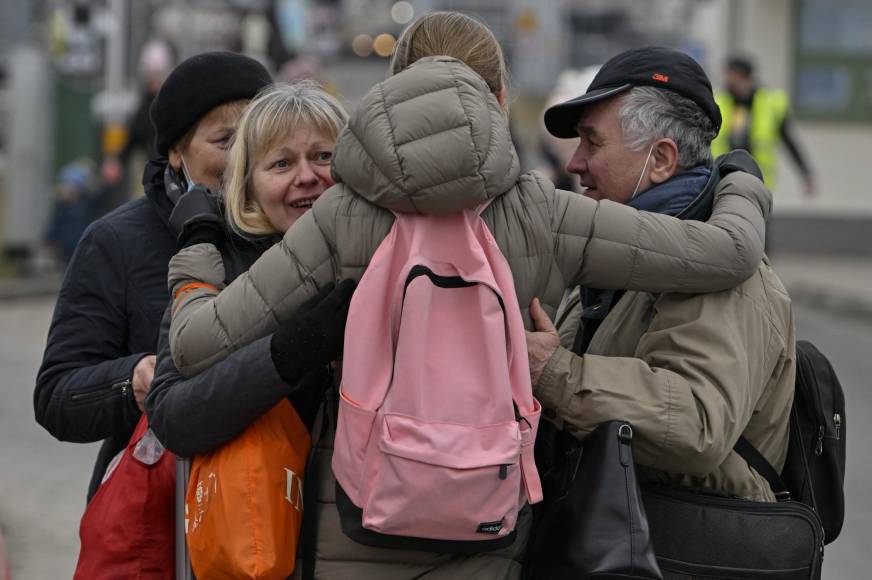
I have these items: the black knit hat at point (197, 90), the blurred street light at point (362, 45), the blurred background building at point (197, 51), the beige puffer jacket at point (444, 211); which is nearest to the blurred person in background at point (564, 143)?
the black knit hat at point (197, 90)

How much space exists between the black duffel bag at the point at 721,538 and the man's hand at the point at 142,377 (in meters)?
1.05

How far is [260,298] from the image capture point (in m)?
2.50

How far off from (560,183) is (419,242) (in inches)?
246

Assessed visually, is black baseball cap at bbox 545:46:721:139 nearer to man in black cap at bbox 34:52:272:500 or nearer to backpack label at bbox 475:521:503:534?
man in black cap at bbox 34:52:272:500

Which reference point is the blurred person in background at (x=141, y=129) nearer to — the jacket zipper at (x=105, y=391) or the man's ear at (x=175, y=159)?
the man's ear at (x=175, y=159)

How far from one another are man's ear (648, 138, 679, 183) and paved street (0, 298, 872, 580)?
10.3 feet

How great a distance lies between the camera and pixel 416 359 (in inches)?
91.8

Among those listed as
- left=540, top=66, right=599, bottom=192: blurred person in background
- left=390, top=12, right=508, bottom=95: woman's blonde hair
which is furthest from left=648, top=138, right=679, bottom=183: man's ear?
left=540, top=66, right=599, bottom=192: blurred person in background

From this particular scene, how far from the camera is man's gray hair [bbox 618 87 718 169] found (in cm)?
283

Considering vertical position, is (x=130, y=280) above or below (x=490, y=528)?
above

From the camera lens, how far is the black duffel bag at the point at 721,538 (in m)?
2.66

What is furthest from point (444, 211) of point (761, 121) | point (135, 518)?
point (761, 121)

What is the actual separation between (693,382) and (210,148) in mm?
1294

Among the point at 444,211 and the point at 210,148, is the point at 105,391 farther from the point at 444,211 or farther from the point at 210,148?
the point at 444,211
